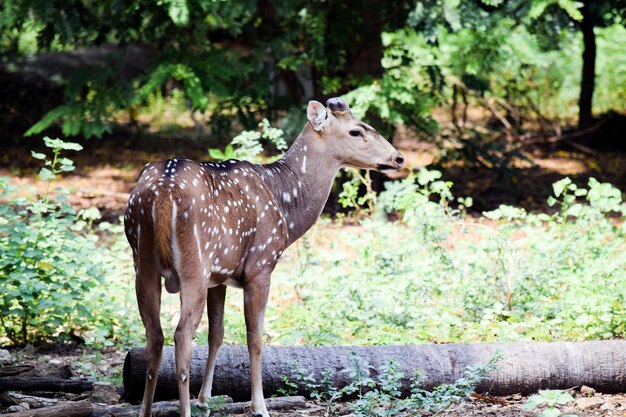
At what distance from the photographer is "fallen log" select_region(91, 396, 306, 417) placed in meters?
5.30

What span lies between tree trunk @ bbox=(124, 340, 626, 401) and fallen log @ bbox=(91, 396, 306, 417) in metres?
0.21

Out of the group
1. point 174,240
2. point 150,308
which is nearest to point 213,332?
point 150,308

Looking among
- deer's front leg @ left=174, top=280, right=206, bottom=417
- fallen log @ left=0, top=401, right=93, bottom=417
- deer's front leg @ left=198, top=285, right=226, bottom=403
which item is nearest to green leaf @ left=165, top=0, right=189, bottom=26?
deer's front leg @ left=198, top=285, right=226, bottom=403

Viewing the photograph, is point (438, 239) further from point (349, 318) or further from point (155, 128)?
point (155, 128)

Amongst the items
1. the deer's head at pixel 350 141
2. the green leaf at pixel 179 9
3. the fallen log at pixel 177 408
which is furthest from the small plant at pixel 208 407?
the green leaf at pixel 179 9

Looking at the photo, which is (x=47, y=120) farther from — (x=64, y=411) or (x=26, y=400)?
(x=64, y=411)

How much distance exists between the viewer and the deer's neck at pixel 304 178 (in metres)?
6.08

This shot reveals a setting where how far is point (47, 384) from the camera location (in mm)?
5801

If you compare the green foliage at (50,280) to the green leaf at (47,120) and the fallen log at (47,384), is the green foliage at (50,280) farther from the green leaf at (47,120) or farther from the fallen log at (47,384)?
the green leaf at (47,120)

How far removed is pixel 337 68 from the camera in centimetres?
1073

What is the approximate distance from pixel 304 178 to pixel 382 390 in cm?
155

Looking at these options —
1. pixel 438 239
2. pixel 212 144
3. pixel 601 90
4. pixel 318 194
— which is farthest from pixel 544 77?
pixel 318 194

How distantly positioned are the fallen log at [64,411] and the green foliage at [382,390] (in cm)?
128

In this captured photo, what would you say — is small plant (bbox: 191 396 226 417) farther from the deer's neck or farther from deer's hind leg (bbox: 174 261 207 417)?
the deer's neck
